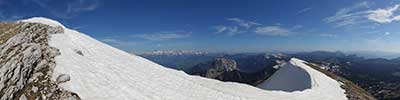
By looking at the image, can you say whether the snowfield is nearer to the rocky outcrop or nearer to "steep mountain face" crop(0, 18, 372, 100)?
"steep mountain face" crop(0, 18, 372, 100)

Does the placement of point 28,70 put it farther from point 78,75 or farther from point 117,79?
point 117,79

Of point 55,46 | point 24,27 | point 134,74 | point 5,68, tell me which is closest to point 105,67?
point 134,74

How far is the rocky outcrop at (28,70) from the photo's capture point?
18.2 m

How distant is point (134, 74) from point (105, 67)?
2.41 metres

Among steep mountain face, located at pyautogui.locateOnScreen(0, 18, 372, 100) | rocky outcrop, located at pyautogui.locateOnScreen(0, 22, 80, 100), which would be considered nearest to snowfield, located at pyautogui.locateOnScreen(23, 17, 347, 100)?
steep mountain face, located at pyautogui.locateOnScreen(0, 18, 372, 100)

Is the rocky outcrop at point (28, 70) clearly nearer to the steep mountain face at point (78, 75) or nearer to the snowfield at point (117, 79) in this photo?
the steep mountain face at point (78, 75)

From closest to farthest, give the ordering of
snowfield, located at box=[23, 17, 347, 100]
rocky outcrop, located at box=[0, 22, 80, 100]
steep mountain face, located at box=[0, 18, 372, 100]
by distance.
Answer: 1. rocky outcrop, located at box=[0, 22, 80, 100]
2. steep mountain face, located at box=[0, 18, 372, 100]
3. snowfield, located at box=[23, 17, 347, 100]

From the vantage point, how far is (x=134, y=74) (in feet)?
86.1

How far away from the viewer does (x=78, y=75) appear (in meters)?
20.9

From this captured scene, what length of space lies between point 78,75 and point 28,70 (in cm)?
308

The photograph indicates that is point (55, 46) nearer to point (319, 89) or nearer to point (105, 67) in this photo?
point (105, 67)

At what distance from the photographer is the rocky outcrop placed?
18.2m

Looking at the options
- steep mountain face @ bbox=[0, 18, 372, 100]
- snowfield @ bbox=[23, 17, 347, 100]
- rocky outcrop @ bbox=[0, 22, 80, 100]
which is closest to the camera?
rocky outcrop @ bbox=[0, 22, 80, 100]

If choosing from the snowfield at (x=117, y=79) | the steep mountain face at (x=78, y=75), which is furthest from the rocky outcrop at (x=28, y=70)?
the snowfield at (x=117, y=79)
